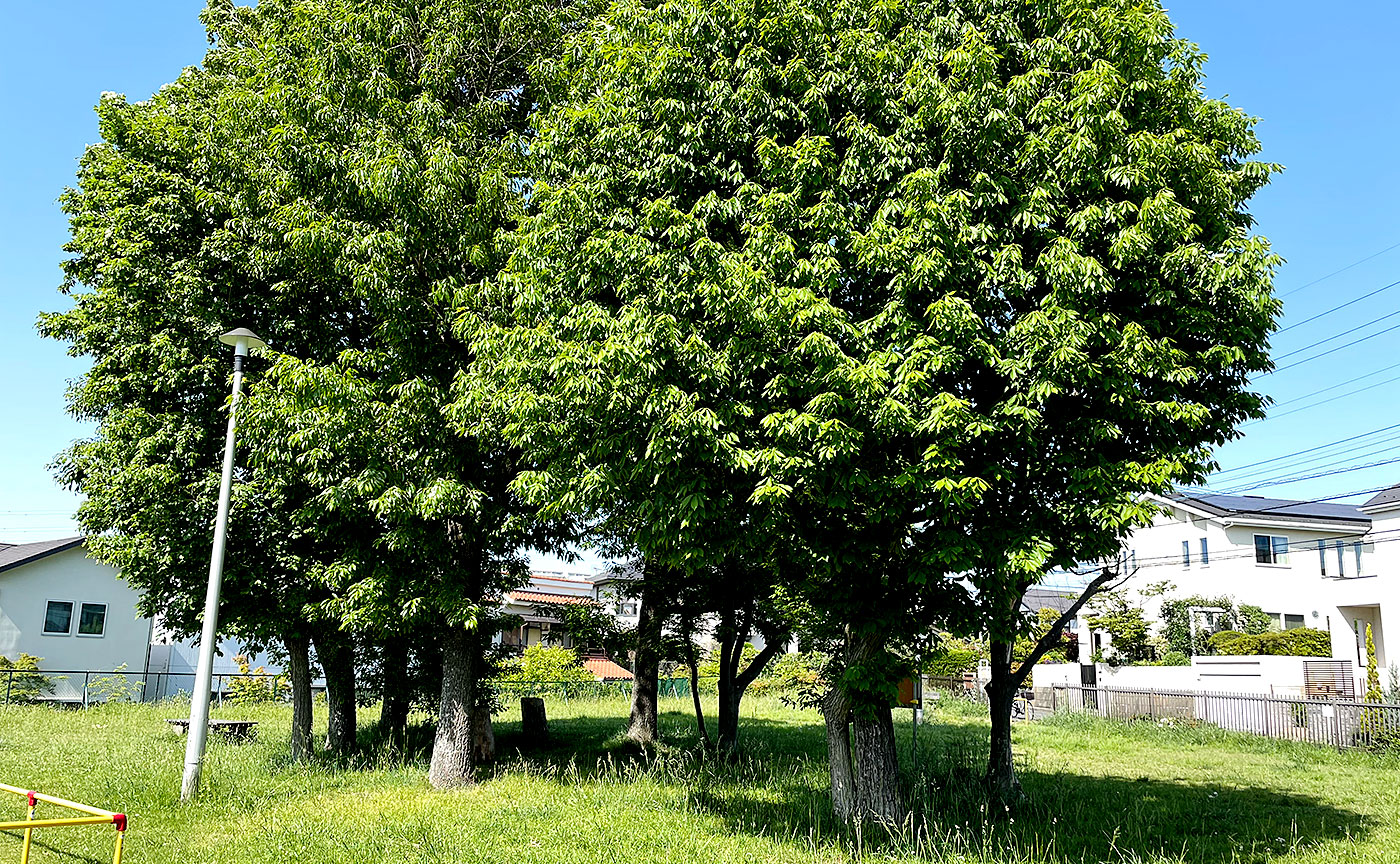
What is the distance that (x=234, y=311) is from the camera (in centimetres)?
1448

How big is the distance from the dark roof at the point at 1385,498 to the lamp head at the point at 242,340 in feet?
88.5

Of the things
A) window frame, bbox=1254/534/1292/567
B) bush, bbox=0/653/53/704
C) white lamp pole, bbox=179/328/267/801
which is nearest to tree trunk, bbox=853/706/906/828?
white lamp pole, bbox=179/328/267/801

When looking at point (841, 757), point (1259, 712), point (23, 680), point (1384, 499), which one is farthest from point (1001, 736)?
point (23, 680)

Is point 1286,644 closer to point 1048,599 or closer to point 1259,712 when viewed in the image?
point 1259,712

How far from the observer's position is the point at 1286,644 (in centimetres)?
2870

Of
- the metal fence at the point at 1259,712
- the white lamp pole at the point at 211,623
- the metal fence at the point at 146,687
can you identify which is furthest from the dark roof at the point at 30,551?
the metal fence at the point at 1259,712

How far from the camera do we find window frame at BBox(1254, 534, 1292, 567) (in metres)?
35.5

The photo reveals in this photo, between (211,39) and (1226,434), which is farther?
(211,39)

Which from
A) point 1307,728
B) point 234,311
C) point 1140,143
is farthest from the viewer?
point 1307,728

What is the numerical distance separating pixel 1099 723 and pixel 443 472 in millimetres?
17800

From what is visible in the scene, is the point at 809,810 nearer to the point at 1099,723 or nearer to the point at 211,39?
the point at 1099,723

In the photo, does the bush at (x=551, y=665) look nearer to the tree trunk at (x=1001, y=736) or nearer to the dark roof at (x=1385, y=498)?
the tree trunk at (x=1001, y=736)

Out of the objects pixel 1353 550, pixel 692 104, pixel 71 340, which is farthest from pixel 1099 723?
pixel 71 340

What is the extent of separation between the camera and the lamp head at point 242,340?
40.1 ft
